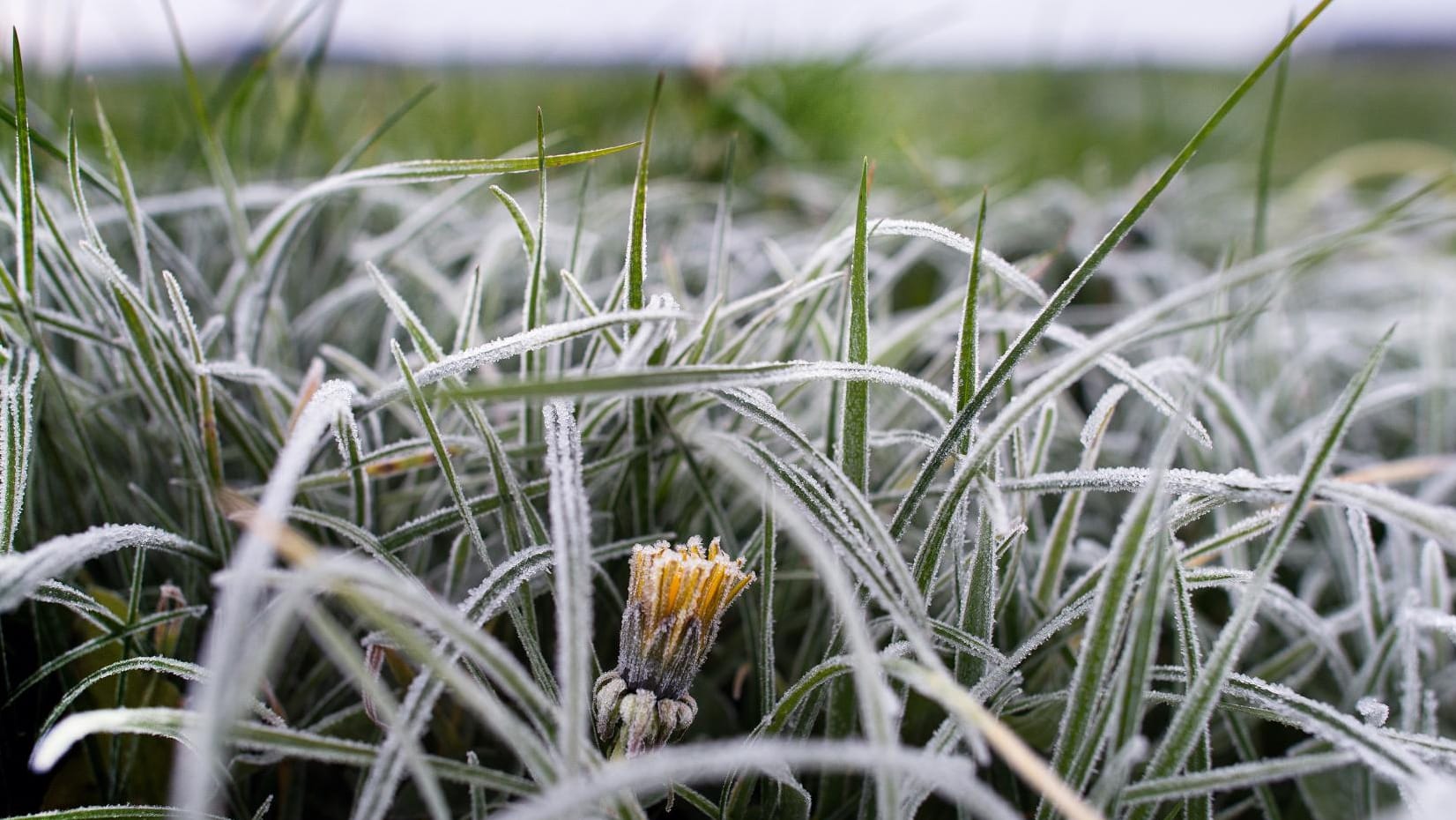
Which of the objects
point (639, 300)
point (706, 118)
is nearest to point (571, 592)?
point (639, 300)

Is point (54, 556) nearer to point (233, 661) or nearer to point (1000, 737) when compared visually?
point (233, 661)

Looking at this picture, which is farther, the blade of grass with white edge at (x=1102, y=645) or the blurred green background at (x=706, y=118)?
the blurred green background at (x=706, y=118)

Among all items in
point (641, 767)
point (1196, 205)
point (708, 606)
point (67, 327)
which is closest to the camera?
point (641, 767)

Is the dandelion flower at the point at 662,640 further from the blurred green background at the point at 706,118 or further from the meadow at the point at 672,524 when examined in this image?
the blurred green background at the point at 706,118

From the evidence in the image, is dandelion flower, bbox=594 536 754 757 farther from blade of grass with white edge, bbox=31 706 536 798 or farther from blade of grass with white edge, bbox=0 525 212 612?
blade of grass with white edge, bbox=0 525 212 612

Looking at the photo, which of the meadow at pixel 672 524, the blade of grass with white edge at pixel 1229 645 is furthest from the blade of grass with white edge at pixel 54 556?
the blade of grass with white edge at pixel 1229 645

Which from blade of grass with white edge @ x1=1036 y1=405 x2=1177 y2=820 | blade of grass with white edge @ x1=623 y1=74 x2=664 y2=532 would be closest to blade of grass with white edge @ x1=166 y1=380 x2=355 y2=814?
blade of grass with white edge @ x1=623 y1=74 x2=664 y2=532

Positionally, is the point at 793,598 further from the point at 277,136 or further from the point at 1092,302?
the point at 277,136

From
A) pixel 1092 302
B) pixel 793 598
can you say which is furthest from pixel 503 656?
pixel 1092 302
